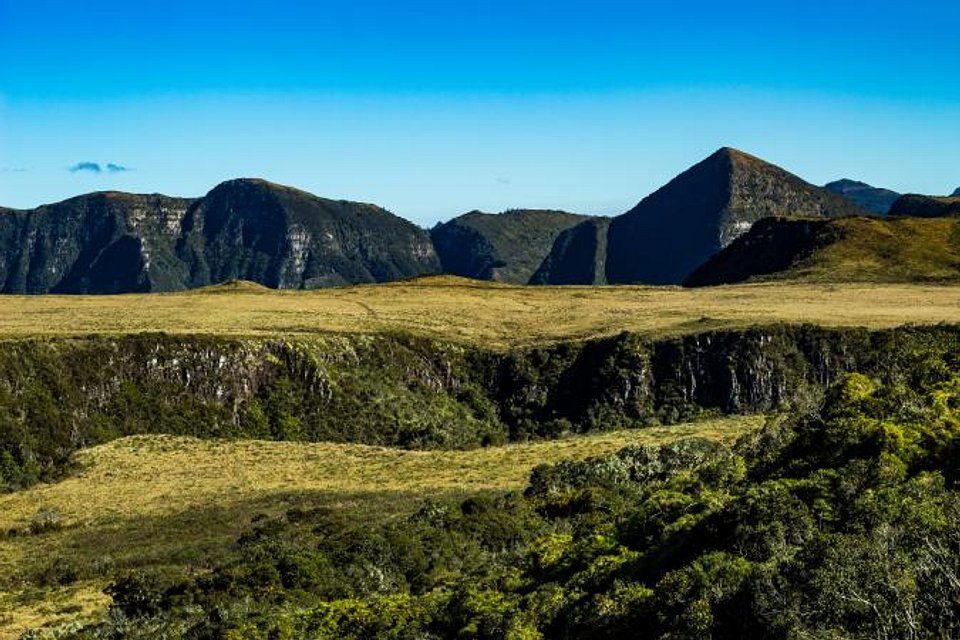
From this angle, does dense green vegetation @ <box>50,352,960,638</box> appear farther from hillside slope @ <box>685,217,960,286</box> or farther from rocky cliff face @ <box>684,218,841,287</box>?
rocky cliff face @ <box>684,218,841,287</box>

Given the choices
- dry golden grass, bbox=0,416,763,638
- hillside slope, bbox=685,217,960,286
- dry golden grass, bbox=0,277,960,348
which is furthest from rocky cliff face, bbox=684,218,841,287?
dry golden grass, bbox=0,416,763,638

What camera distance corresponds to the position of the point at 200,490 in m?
55.5

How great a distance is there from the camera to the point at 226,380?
3095 inches

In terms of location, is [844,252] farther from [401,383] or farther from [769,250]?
[401,383]

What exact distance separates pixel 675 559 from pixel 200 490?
4219cm

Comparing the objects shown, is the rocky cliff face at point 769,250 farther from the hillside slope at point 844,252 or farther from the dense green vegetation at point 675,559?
the dense green vegetation at point 675,559

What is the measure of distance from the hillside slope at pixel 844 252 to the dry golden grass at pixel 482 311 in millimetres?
13329

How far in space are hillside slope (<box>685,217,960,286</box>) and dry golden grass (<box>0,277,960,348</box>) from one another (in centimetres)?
1333

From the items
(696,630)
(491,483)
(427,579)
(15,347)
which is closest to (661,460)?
(491,483)

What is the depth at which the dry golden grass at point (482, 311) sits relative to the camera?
87375mm

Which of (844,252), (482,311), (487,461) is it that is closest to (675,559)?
(487,461)

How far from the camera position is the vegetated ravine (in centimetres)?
7075

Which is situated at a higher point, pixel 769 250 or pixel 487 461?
pixel 769 250

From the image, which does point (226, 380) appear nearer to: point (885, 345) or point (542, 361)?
point (542, 361)
